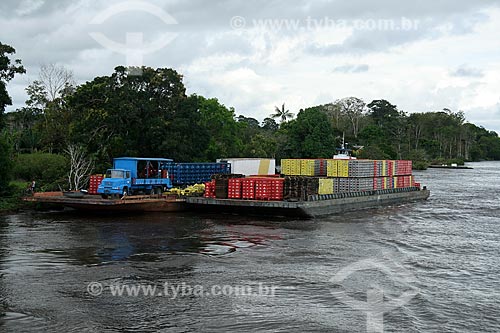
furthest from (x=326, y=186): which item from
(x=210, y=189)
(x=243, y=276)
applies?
(x=243, y=276)

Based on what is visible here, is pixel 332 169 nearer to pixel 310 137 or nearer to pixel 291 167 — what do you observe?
pixel 291 167

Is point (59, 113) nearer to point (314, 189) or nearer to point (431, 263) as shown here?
point (314, 189)

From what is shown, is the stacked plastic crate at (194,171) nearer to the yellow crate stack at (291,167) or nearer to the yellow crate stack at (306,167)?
the yellow crate stack at (291,167)

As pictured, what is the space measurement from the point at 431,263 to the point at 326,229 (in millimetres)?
9367

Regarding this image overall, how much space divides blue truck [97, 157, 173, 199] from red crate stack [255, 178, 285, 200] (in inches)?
265

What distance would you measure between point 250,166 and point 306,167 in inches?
256

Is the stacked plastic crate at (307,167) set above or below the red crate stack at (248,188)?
above

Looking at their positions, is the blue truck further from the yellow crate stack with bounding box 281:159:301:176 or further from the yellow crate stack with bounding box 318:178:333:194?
the yellow crate stack with bounding box 318:178:333:194

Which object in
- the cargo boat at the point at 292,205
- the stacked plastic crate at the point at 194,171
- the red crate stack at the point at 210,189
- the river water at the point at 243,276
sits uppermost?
the stacked plastic crate at the point at 194,171

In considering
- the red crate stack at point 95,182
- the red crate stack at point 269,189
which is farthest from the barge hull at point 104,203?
the red crate stack at point 269,189

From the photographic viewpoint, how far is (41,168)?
4238 centimetres

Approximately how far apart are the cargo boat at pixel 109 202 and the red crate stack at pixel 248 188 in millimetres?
4727

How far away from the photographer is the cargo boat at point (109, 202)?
31266 millimetres

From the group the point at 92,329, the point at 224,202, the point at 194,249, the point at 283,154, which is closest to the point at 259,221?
the point at 224,202
